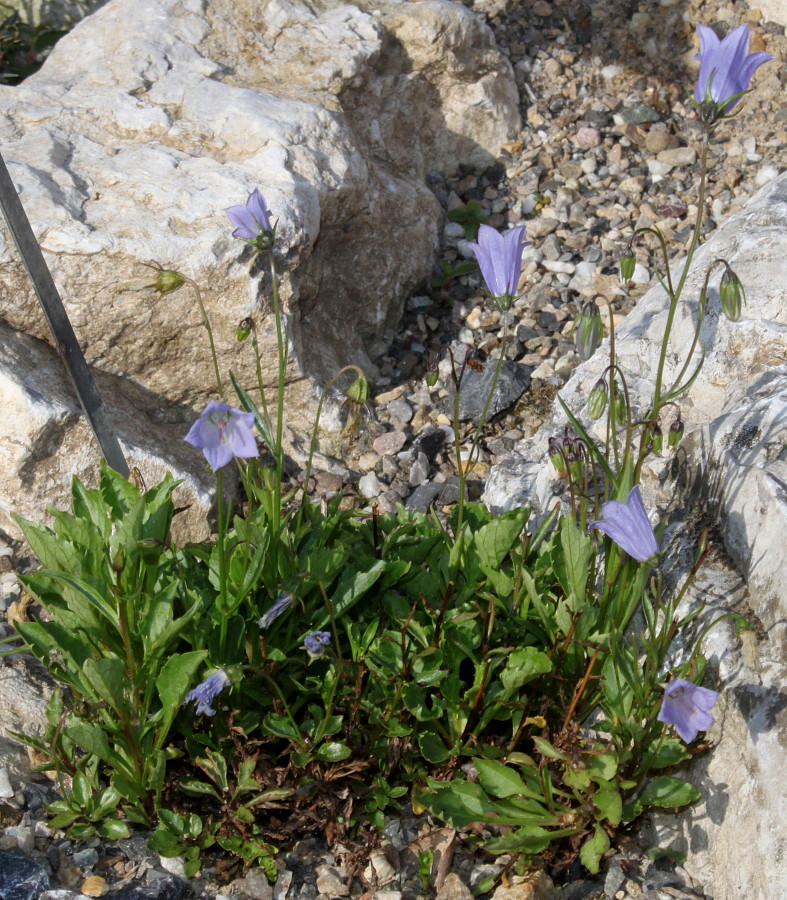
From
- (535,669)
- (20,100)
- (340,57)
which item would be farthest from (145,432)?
(340,57)

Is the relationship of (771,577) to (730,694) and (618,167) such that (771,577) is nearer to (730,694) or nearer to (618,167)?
(730,694)

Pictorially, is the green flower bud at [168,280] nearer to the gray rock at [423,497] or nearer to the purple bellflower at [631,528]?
the purple bellflower at [631,528]

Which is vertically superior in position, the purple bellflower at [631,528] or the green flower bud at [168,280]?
the green flower bud at [168,280]

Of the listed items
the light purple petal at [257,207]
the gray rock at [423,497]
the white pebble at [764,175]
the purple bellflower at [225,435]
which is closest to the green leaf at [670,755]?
the purple bellflower at [225,435]

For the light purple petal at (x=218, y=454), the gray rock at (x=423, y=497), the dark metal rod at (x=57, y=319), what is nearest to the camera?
the light purple petal at (x=218, y=454)

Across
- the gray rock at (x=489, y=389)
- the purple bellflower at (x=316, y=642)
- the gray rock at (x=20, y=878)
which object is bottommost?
the gray rock at (x=20, y=878)

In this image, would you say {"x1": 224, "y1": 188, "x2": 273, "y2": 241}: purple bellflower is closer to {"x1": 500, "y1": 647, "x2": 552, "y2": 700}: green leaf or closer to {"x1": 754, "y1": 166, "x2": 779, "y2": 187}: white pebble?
{"x1": 500, "y1": 647, "x2": 552, "y2": 700}: green leaf
